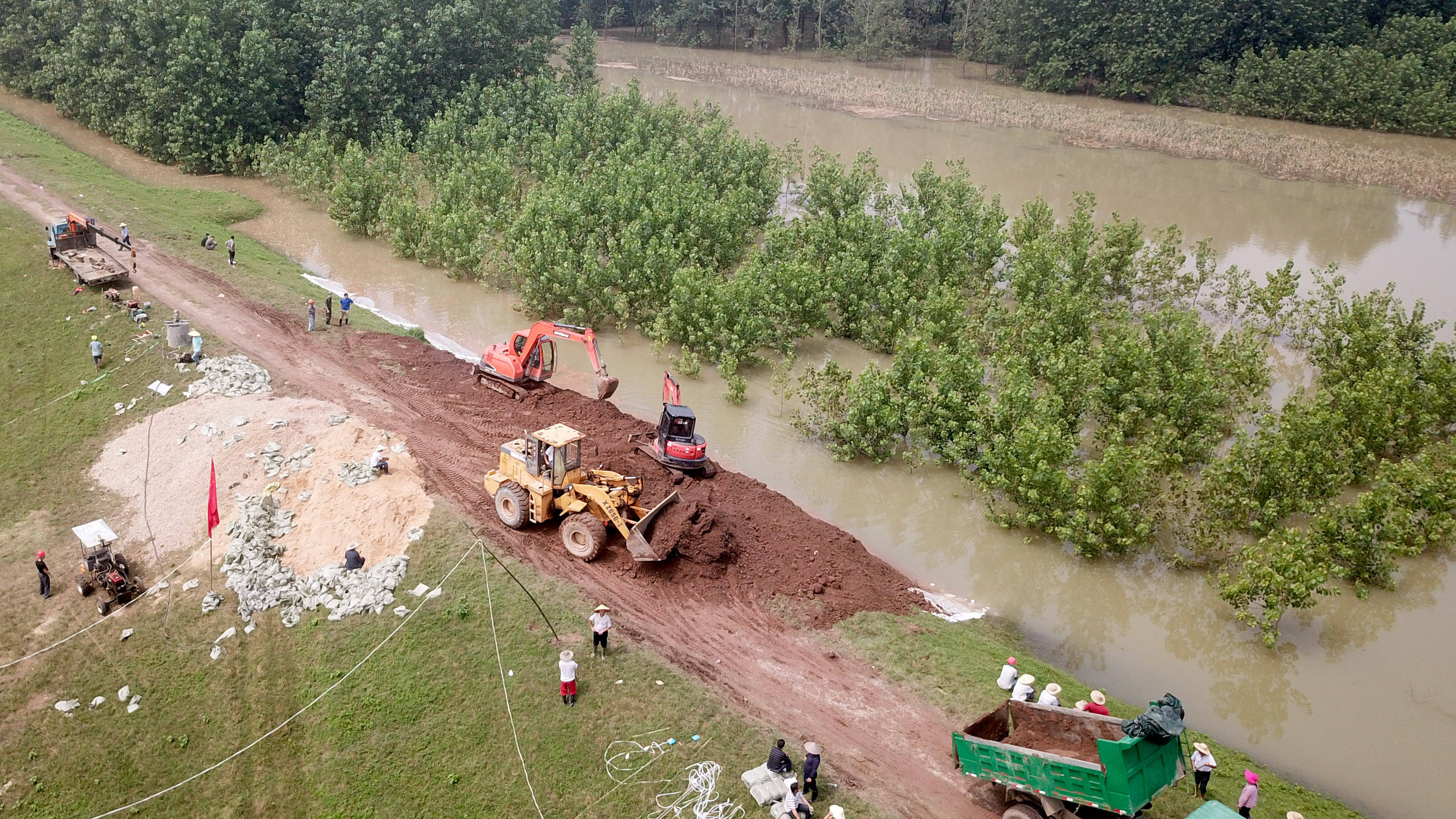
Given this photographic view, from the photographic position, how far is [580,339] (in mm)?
25859

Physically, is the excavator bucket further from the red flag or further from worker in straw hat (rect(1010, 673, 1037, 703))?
worker in straw hat (rect(1010, 673, 1037, 703))

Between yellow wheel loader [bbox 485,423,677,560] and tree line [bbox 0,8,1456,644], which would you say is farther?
tree line [bbox 0,8,1456,644]

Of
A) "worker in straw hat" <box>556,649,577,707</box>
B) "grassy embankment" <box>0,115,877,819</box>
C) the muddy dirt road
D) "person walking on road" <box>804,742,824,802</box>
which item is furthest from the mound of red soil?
"person walking on road" <box>804,742,824,802</box>

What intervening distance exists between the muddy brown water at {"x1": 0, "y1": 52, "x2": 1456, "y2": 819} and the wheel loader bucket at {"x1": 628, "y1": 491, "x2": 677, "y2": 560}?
6427 millimetres

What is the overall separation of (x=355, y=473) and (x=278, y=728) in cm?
723

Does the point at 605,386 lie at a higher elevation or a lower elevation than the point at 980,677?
higher

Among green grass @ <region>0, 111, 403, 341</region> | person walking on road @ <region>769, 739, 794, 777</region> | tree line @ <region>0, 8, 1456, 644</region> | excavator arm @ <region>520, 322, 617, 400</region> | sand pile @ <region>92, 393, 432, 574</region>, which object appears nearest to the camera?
person walking on road @ <region>769, 739, 794, 777</region>

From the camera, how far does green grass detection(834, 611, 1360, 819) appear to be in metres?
16.6

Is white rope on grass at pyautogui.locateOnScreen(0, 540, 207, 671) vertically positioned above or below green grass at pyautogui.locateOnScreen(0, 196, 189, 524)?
below

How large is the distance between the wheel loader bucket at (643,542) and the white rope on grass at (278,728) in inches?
156

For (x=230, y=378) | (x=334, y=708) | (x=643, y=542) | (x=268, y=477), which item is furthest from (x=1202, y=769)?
(x=230, y=378)

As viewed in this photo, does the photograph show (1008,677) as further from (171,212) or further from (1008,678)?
(171,212)

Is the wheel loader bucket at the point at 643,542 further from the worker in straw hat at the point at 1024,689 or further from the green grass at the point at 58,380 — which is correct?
the green grass at the point at 58,380

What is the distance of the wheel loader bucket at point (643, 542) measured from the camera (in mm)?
20547
